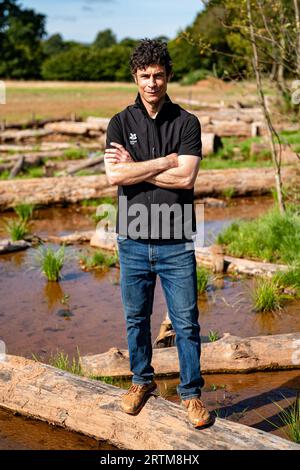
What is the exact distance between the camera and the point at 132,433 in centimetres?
402

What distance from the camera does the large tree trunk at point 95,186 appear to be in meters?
12.1

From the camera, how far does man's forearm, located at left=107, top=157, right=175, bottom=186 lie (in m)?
3.93

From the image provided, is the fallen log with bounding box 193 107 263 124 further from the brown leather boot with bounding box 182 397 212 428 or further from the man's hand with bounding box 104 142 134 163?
the brown leather boot with bounding box 182 397 212 428

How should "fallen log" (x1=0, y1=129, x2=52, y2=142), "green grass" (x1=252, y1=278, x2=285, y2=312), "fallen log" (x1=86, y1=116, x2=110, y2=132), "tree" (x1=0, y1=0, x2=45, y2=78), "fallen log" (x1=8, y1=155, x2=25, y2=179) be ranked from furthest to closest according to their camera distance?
"tree" (x1=0, y1=0, x2=45, y2=78) < "fallen log" (x1=86, y1=116, x2=110, y2=132) < "fallen log" (x1=0, y1=129, x2=52, y2=142) < "fallen log" (x1=8, y1=155, x2=25, y2=179) < "green grass" (x1=252, y1=278, x2=285, y2=312)

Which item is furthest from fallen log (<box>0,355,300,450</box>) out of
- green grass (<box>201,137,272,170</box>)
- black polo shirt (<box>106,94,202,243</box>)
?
green grass (<box>201,137,272,170</box>)

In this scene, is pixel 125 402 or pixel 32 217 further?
pixel 32 217

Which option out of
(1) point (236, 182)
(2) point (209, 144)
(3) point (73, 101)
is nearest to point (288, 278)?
(1) point (236, 182)

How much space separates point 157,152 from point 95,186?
28.1ft

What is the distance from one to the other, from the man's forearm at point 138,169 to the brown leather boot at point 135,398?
130 centimetres

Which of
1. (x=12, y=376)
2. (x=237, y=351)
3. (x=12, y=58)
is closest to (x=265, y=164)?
(x=237, y=351)

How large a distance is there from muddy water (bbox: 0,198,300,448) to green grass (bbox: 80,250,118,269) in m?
0.16

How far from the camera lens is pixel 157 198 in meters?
4.02
